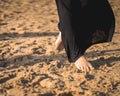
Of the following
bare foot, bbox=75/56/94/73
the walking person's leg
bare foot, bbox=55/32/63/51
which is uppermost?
the walking person's leg

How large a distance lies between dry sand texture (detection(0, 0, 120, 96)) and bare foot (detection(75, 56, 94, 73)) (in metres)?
0.05

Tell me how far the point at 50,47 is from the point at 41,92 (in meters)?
0.88

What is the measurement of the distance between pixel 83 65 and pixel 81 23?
1.38 ft

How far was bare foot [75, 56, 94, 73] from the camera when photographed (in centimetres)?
271

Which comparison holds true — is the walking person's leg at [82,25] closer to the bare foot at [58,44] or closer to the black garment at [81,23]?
the black garment at [81,23]

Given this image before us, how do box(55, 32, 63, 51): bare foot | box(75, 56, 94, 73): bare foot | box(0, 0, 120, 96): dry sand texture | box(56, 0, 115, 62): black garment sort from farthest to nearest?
box(55, 32, 63, 51): bare foot, box(75, 56, 94, 73): bare foot, box(56, 0, 115, 62): black garment, box(0, 0, 120, 96): dry sand texture

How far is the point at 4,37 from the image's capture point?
338 centimetres

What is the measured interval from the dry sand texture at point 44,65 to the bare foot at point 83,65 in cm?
5

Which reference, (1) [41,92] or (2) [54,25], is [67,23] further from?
(2) [54,25]

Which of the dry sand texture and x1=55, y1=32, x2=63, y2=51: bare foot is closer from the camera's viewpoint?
the dry sand texture

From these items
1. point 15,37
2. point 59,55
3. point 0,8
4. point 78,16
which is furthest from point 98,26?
point 0,8

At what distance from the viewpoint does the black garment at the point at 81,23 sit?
8.30ft

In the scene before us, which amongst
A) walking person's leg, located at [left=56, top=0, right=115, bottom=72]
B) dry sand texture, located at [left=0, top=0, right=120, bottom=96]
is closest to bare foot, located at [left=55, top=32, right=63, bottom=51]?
dry sand texture, located at [left=0, top=0, right=120, bottom=96]

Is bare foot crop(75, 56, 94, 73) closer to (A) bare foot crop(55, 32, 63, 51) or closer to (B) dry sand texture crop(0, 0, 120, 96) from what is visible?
(B) dry sand texture crop(0, 0, 120, 96)
